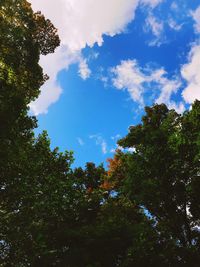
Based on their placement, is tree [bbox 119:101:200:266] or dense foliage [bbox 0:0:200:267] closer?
dense foliage [bbox 0:0:200:267]

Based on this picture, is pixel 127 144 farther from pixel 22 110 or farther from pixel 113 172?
pixel 22 110

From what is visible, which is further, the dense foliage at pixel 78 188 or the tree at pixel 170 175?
the tree at pixel 170 175

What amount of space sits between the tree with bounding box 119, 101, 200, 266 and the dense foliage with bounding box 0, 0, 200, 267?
0.25 feet

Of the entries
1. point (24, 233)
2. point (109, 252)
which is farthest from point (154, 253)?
point (24, 233)

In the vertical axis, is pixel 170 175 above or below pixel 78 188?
above

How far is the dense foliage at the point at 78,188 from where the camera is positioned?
1534 centimetres

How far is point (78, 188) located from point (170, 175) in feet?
33.5

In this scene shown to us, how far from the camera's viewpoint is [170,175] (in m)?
25.0

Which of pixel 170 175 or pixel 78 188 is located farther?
pixel 170 175

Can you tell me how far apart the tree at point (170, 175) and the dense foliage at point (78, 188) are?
3.0 inches

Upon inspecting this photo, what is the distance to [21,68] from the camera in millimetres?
19141

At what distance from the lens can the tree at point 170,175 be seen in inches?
943

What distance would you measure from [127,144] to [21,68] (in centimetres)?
1276

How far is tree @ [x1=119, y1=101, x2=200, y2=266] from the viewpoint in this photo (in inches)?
943
